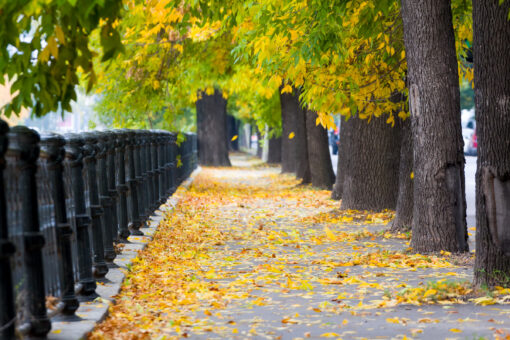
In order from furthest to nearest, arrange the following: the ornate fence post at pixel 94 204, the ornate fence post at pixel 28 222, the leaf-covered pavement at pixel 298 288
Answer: the ornate fence post at pixel 94 204 < the leaf-covered pavement at pixel 298 288 < the ornate fence post at pixel 28 222

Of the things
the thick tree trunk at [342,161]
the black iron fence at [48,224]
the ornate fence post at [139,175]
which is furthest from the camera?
the thick tree trunk at [342,161]

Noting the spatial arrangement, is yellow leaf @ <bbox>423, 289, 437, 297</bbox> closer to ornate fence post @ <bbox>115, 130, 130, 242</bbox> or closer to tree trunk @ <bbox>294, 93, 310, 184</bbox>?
ornate fence post @ <bbox>115, 130, 130, 242</bbox>

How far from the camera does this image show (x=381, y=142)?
15.2 m

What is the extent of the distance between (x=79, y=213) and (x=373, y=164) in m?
9.16

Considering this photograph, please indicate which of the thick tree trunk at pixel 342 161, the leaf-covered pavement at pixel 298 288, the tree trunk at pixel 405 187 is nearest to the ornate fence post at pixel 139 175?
the leaf-covered pavement at pixel 298 288

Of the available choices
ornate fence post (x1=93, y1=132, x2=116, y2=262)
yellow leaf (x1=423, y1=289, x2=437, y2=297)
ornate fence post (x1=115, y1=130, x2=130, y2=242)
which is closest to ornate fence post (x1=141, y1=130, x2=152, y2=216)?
ornate fence post (x1=115, y1=130, x2=130, y2=242)

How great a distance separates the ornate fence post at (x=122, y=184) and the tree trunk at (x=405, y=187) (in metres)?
3.79

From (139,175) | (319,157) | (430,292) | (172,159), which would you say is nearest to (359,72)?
(139,175)

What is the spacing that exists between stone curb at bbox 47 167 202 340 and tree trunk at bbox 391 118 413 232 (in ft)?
11.4

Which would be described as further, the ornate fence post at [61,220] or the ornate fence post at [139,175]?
the ornate fence post at [139,175]

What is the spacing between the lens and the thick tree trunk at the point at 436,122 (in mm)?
9523

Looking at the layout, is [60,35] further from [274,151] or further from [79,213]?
[274,151]

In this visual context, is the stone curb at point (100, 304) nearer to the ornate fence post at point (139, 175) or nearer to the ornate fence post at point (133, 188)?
the ornate fence post at point (133, 188)

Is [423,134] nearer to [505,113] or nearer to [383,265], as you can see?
[383,265]
